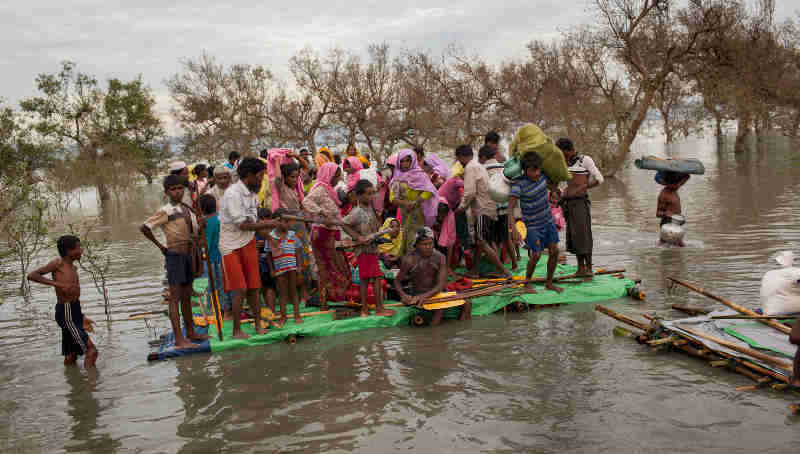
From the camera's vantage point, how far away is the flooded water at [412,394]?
12.8 ft

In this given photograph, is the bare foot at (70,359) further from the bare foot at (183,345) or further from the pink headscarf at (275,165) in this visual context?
the pink headscarf at (275,165)

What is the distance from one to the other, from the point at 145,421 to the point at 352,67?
1138 inches

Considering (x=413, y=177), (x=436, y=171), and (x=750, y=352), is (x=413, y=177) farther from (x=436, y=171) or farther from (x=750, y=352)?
(x=750, y=352)

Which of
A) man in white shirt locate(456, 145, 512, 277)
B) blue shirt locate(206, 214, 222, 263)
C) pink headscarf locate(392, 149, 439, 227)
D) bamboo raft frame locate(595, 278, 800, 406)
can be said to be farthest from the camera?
man in white shirt locate(456, 145, 512, 277)

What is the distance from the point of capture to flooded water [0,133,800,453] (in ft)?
12.8

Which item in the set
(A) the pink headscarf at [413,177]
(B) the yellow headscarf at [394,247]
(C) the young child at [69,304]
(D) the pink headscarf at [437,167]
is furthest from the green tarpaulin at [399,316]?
(D) the pink headscarf at [437,167]

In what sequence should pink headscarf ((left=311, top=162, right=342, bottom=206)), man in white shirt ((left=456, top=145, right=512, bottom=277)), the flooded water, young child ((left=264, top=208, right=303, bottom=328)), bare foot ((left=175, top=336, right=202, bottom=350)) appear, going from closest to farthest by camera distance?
the flooded water < bare foot ((left=175, top=336, right=202, bottom=350)) < young child ((left=264, top=208, right=303, bottom=328)) < pink headscarf ((left=311, top=162, right=342, bottom=206)) < man in white shirt ((left=456, top=145, right=512, bottom=277))

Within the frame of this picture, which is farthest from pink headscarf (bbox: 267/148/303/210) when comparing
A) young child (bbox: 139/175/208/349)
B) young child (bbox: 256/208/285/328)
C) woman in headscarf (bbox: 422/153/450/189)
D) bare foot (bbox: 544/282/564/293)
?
bare foot (bbox: 544/282/564/293)

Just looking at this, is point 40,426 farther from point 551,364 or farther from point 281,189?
point 551,364

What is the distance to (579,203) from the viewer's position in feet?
25.5

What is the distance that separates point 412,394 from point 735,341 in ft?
8.45

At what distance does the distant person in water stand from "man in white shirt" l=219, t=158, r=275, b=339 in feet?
22.1

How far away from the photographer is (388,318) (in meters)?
6.59

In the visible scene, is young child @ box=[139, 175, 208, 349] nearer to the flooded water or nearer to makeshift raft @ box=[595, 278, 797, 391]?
the flooded water
